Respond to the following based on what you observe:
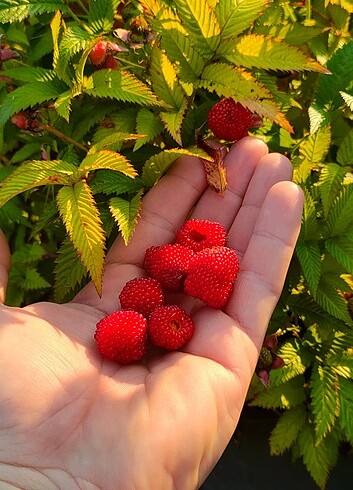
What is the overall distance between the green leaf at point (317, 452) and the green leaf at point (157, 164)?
2.40 ft

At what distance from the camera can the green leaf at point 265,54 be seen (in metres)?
1.27

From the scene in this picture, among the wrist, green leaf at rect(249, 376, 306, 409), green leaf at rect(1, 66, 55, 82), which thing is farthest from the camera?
green leaf at rect(249, 376, 306, 409)

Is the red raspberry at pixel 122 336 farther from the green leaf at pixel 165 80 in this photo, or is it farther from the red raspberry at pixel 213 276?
the green leaf at pixel 165 80

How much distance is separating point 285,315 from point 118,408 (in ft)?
1.81

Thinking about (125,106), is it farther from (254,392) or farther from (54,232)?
(254,392)

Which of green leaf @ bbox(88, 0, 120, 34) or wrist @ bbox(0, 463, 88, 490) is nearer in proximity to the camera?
wrist @ bbox(0, 463, 88, 490)

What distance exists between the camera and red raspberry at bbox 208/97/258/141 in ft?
4.62

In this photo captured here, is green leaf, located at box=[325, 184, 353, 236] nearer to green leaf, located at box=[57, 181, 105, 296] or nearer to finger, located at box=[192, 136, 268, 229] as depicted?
finger, located at box=[192, 136, 268, 229]

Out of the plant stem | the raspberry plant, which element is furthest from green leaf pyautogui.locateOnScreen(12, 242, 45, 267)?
the plant stem

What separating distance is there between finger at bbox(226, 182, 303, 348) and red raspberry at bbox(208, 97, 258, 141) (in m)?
0.17

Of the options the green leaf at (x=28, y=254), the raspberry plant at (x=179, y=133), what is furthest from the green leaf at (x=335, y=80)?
the green leaf at (x=28, y=254)

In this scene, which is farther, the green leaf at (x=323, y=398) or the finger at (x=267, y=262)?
the green leaf at (x=323, y=398)

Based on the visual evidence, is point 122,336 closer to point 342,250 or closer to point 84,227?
point 84,227

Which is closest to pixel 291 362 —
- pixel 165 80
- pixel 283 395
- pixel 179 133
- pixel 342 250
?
pixel 283 395
